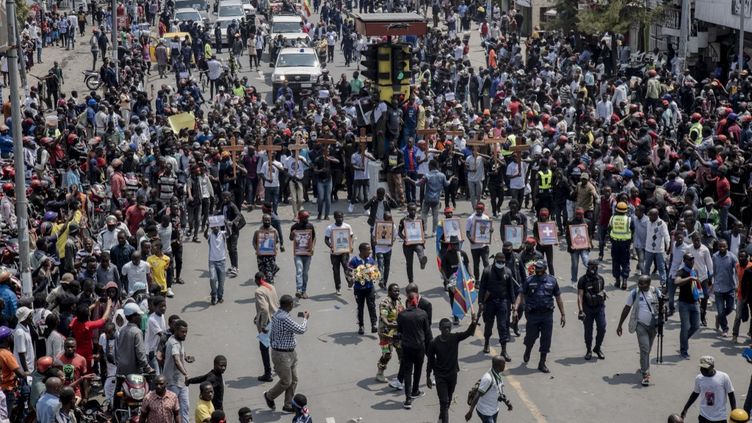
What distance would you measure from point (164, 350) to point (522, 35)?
46.0 m

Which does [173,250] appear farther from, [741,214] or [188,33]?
[188,33]

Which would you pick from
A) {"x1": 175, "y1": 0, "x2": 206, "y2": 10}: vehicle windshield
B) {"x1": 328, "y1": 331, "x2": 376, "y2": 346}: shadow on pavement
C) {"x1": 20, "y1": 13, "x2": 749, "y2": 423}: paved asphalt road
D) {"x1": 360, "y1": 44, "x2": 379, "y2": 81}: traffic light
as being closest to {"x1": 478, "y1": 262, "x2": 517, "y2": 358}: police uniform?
{"x1": 20, "y1": 13, "x2": 749, "y2": 423}: paved asphalt road

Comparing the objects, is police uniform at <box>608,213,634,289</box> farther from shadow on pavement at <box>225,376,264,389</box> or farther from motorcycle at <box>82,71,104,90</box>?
motorcycle at <box>82,71,104,90</box>

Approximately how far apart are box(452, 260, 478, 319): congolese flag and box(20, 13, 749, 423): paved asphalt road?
55cm

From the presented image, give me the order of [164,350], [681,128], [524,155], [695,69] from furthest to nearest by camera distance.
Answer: [695,69] → [681,128] → [524,155] → [164,350]

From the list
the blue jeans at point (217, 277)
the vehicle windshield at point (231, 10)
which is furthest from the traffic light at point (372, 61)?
the vehicle windshield at point (231, 10)

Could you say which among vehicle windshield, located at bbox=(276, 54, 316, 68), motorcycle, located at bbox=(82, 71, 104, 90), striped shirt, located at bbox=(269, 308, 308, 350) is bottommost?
striped shirt, located at bbox=(269, 308, 308, 350)

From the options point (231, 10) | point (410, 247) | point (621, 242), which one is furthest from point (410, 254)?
point (231, 10)

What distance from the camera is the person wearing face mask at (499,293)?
749 inches

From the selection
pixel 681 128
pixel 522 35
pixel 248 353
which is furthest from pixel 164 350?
pixel 522 35

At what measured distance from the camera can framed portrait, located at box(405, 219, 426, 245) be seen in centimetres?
2258

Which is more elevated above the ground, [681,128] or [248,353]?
[681,128]

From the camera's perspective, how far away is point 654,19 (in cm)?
4316

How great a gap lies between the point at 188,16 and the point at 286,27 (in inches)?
212
